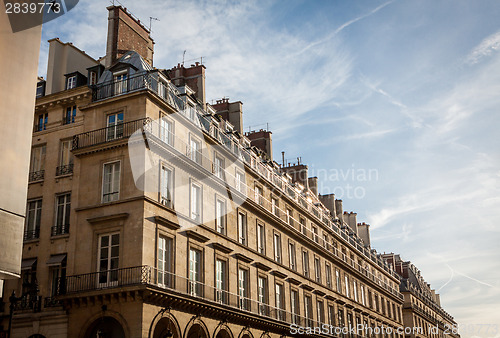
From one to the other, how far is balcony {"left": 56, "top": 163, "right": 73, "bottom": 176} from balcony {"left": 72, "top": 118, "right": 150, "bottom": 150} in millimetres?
926

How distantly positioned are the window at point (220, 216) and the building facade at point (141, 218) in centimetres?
7

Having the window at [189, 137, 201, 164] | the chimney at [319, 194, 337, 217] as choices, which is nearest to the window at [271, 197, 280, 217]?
the window at [189, 137, 201, 164]

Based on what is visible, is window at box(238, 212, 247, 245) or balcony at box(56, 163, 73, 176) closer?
balcony at box(56, 163, 73, 176)

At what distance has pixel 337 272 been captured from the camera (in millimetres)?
46281

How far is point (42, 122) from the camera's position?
28.5 m

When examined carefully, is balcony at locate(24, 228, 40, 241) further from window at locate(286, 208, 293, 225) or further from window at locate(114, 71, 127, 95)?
window at locate(286, 208, 293, 225)

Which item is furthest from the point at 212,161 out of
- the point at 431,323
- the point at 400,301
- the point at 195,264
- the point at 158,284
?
the point at 431,323

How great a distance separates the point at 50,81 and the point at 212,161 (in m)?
9.02

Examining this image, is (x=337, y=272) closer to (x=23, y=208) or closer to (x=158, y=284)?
(x=158, y=284)

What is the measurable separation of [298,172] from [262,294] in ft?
61.7

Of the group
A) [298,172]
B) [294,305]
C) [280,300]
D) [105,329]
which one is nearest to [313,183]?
[298,172]

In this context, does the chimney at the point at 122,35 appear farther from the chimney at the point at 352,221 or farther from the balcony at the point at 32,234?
the chimney at the point at 352,221

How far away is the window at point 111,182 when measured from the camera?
25047 mm

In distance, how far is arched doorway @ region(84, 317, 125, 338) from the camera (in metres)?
23.0
